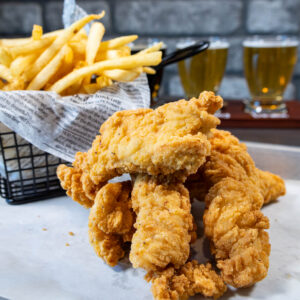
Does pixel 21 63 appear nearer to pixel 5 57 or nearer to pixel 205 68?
pixel 5 57

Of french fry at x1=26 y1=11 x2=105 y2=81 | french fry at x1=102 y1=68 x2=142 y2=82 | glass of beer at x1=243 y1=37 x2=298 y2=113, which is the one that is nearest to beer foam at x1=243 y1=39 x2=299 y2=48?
glass of beer at x1=243 y1=37 x2=298 y2=113

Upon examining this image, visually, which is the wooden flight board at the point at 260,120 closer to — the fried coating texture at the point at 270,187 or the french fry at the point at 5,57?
the fried coating texture at the point at 270,187

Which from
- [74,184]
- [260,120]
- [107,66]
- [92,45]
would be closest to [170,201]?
[74,184]

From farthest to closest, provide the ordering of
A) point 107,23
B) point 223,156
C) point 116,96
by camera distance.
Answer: point 107,23 → point 116,96 → point 223,156

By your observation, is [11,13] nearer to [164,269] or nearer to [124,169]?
[124,169]

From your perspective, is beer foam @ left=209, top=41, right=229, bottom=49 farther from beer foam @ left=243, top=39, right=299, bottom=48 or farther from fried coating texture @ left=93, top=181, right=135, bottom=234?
fried coating texture @ left=93, top=181, right=135, bottom=234

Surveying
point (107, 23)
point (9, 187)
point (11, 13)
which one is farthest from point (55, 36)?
point (11, 13)
